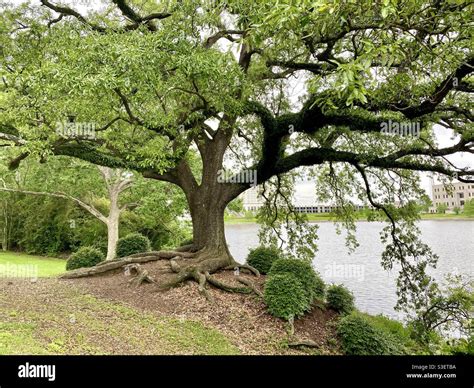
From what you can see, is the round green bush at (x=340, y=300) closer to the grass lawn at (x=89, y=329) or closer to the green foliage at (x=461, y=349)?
the grass lawn at (x=89, y=329)

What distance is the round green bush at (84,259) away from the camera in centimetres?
866

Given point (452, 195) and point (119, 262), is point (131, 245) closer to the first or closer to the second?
point (119, 262)

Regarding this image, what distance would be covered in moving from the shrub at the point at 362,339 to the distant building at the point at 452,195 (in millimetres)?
3925

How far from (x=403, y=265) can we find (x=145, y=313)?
580 cm

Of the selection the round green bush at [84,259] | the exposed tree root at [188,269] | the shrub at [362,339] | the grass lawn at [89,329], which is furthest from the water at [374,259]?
the grass lawn at [89,329]

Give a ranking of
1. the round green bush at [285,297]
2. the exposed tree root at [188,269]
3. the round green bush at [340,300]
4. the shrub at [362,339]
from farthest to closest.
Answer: the round green bush at [340,300], the exposed tree root at [188,269], the round green bush at [285,297], the shrub at [362,339]

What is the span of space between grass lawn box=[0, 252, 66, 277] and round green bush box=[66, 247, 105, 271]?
445mm

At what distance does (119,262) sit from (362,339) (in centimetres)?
531

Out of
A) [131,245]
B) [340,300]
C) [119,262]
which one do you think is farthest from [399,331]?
[131,245]

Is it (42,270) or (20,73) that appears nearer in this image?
(20,73)

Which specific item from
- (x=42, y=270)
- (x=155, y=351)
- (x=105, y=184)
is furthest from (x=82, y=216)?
(x=155, y=351)
